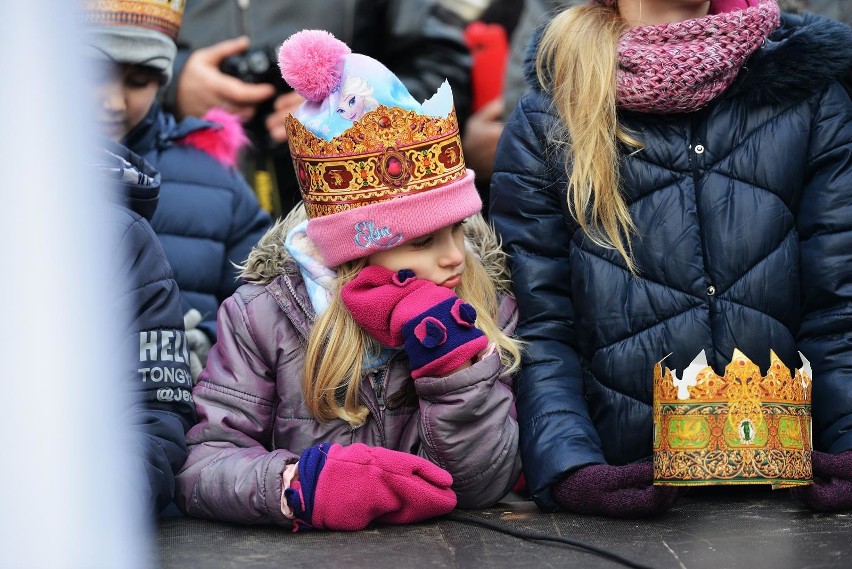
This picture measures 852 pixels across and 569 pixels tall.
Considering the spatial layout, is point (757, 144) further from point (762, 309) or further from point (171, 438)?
point (171, 438)

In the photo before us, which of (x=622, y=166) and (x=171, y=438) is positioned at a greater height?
(x=622, y=166)

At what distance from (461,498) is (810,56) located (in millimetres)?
1254

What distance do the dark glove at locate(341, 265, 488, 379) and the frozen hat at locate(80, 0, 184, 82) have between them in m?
1.26

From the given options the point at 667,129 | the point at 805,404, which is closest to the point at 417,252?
the point at 667,129

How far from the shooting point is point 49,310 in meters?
1.71

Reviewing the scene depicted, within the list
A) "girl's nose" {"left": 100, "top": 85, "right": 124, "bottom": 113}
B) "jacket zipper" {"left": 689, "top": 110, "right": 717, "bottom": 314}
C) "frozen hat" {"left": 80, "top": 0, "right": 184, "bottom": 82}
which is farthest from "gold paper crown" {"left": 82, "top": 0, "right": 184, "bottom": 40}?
"jacket zipper" {"left": 689, "top": 110, "right": 717, "bottom": 314}

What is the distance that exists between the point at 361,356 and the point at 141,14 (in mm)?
1462

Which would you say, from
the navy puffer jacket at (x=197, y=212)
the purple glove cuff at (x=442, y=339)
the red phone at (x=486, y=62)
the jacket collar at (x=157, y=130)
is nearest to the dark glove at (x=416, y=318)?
the purple glove cuff at (x=442, y=339)

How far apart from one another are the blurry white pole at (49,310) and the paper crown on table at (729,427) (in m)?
1.30

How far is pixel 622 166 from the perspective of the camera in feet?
10.4

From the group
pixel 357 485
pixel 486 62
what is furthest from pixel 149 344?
pixel 486 62

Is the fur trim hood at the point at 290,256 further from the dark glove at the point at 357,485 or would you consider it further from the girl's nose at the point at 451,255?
the dark glove at the point at 357,485

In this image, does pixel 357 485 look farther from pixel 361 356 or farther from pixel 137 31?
pixel 137 31

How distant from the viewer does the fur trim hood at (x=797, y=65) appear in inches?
121
